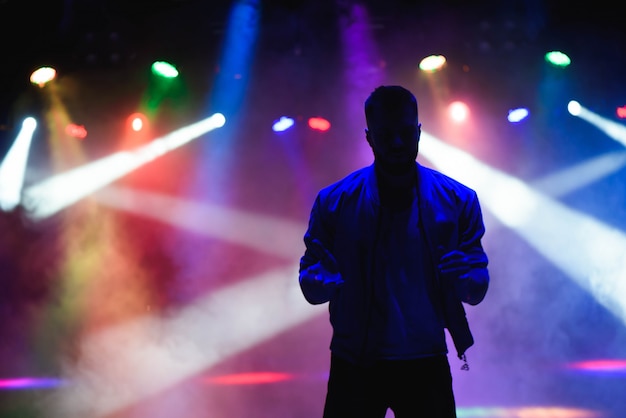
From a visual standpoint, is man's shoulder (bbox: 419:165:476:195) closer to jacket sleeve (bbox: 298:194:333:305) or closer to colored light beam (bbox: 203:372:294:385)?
jacket sleeve (bbox: 298:194:333:305)

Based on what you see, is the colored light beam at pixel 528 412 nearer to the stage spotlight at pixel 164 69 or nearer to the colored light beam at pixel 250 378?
the colored light beam at pixel 250 378

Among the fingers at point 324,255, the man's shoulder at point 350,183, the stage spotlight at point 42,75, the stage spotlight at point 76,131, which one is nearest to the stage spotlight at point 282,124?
the stage spotlight at point 76,131

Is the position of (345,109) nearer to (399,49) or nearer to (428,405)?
(399,49)

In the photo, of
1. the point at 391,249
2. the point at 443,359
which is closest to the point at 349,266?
the point at 391,249

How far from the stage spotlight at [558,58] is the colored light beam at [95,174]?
3721mm

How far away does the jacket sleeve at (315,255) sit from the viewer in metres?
1.51

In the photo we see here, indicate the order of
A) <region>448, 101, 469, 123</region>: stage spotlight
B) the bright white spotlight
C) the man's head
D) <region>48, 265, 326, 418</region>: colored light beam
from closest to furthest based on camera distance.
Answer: the man's head, <region>48, 265, 326, 418</region>: colored light beam, the bright white spotlight, <region>448, 101, 469, 123</region>: stage spotlight

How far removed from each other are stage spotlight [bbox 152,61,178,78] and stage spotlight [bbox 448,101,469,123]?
124 inches

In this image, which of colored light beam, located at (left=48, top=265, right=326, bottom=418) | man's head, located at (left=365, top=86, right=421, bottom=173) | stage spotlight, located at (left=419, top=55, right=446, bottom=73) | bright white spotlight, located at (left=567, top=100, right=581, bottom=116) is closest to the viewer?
man's head, located at (left=365, top=86, right=421, bottom=173)

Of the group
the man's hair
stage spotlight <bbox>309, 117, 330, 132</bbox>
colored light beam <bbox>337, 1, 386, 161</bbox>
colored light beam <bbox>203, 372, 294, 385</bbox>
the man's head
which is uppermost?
colored light beam <bbox>337, 1, 386, 161</bbox>

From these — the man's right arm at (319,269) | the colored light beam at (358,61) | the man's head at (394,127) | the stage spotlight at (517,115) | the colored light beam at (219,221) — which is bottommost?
the man's right arm at (319,269)

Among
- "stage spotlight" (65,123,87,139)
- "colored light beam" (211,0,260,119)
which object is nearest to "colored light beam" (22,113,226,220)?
"colored light beam" (211,0,260,119)

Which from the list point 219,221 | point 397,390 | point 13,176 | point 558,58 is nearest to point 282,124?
point 219,221

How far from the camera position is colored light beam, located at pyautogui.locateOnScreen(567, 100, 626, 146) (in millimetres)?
6141
